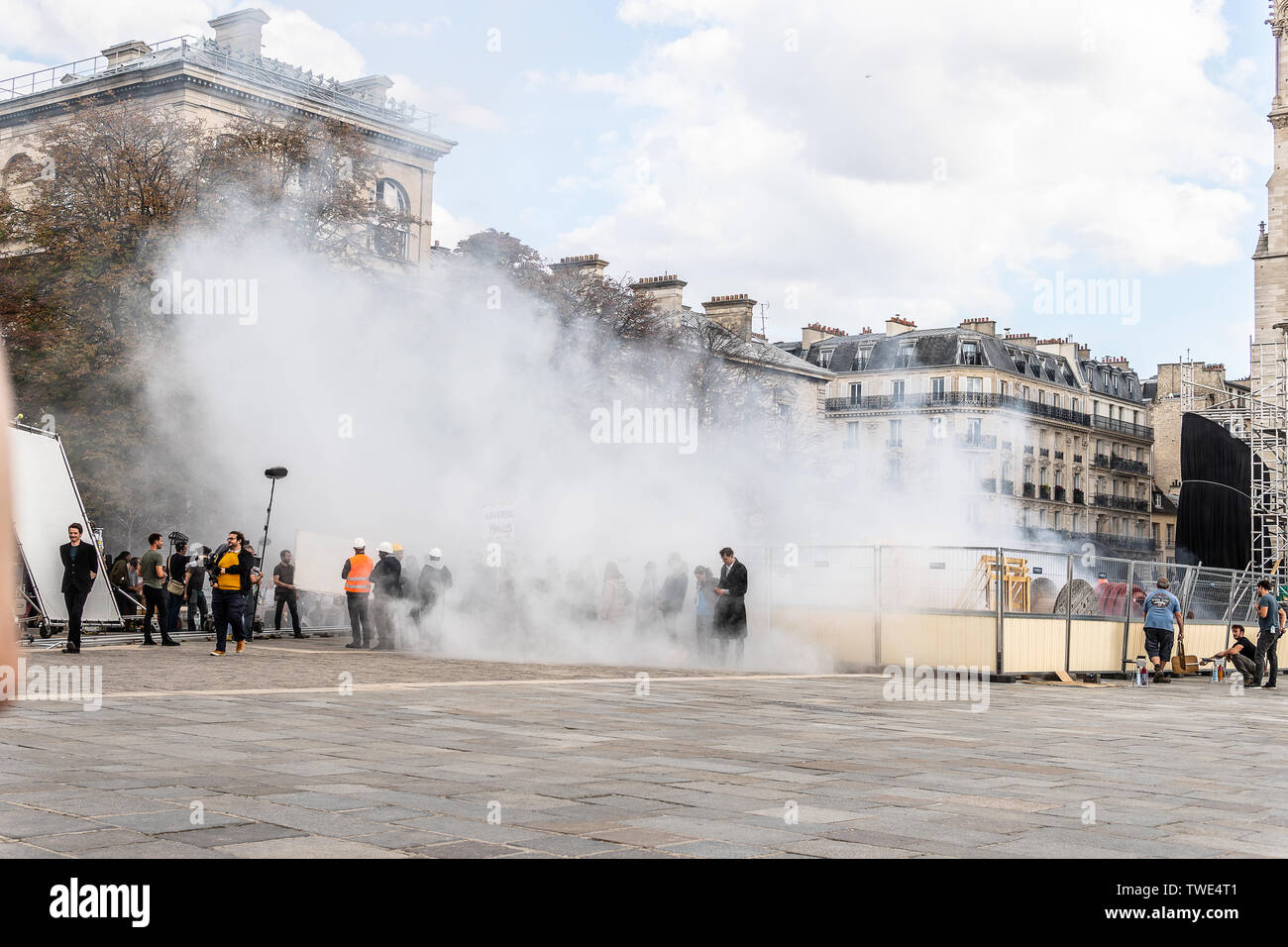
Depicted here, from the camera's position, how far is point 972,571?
18234 mm

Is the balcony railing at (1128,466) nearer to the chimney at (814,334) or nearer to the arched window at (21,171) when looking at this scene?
the chimney at (814,334)

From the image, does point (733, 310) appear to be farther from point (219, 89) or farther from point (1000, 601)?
point (1000, 601)

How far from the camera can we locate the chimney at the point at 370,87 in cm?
4056

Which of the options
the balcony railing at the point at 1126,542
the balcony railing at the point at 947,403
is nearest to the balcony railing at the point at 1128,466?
the balcony railing at the point at 1126,542

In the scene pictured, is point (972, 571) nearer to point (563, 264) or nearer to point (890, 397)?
point (563, 264)

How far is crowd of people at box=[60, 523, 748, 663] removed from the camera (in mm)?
18250

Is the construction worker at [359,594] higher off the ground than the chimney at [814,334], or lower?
lower

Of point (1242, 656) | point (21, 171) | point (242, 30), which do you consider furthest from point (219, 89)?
point (1242, 656)

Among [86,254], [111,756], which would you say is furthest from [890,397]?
[111,756]
